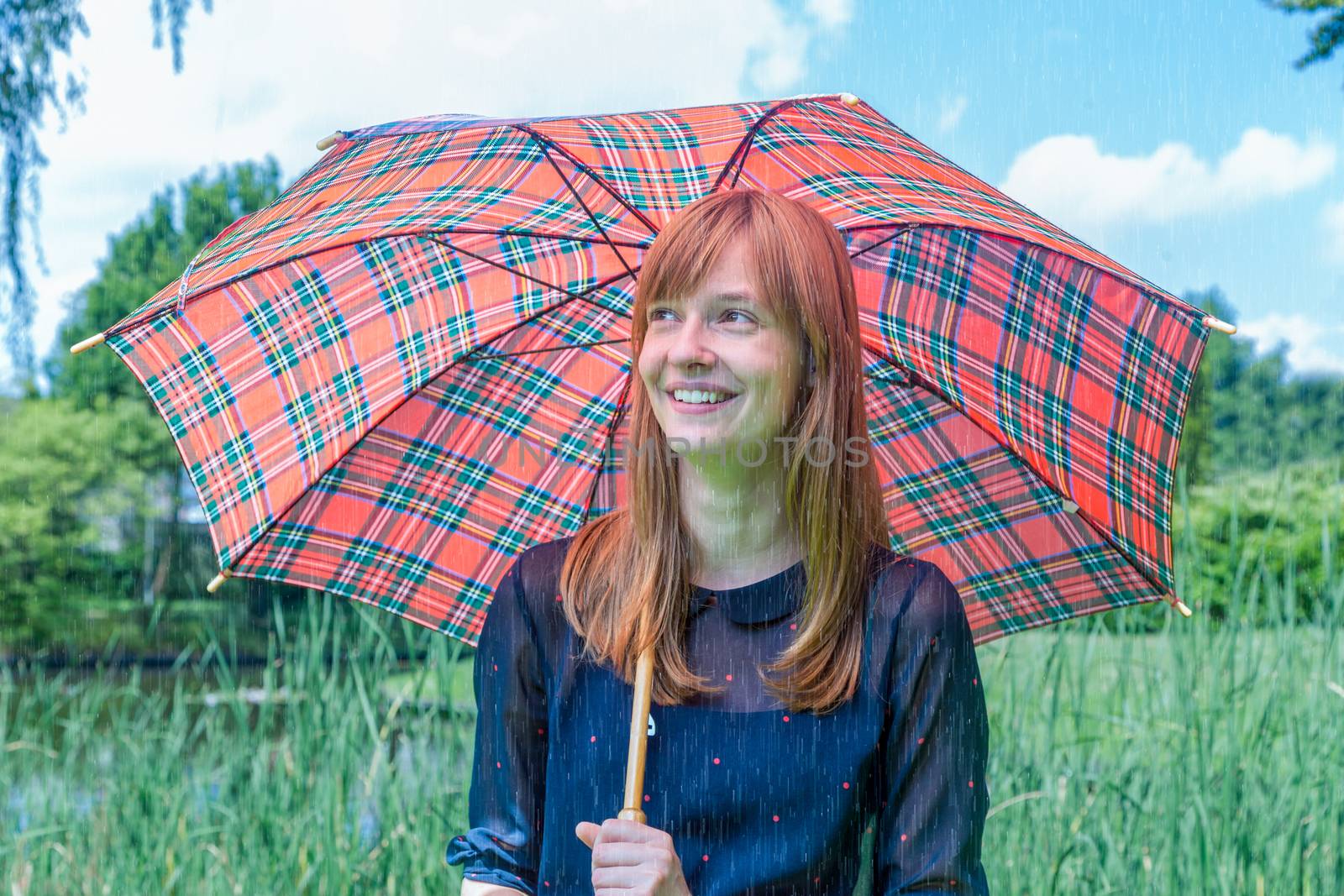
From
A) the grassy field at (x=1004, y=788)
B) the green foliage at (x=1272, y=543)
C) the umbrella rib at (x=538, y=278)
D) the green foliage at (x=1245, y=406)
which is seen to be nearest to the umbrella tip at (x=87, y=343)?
the umbrella rib at (x=538, y=278)

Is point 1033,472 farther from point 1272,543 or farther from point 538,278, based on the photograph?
point 1272,543

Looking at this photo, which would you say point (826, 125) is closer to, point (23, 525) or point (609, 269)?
point (609, 269)

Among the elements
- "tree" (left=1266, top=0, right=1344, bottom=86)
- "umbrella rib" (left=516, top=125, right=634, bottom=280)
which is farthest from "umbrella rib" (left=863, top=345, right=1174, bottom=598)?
"tree" (left=1266, top=0, right=1344, bottom=86)

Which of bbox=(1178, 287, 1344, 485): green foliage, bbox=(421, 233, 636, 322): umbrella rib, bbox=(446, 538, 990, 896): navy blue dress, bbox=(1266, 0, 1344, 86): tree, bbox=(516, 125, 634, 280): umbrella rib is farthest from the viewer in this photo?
bbox=(1178, 287, 1344, 485): green foliage

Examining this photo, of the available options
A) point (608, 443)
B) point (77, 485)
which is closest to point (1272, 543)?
point (608, 443)

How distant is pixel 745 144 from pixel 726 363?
38cm

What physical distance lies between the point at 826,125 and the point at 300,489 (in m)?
1.06

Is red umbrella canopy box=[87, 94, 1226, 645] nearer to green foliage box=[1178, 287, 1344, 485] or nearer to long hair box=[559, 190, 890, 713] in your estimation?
long hair box=[559, 190, 890, 713]

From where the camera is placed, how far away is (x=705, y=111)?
183 centimetres

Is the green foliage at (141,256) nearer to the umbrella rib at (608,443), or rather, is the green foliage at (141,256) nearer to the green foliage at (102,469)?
the green foliage at (102,469)

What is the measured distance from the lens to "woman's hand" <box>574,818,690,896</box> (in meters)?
1.51

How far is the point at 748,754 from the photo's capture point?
169 centimetres

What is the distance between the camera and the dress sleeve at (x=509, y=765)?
1.77 metres

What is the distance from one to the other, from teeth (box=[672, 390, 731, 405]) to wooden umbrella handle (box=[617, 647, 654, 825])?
37cm
